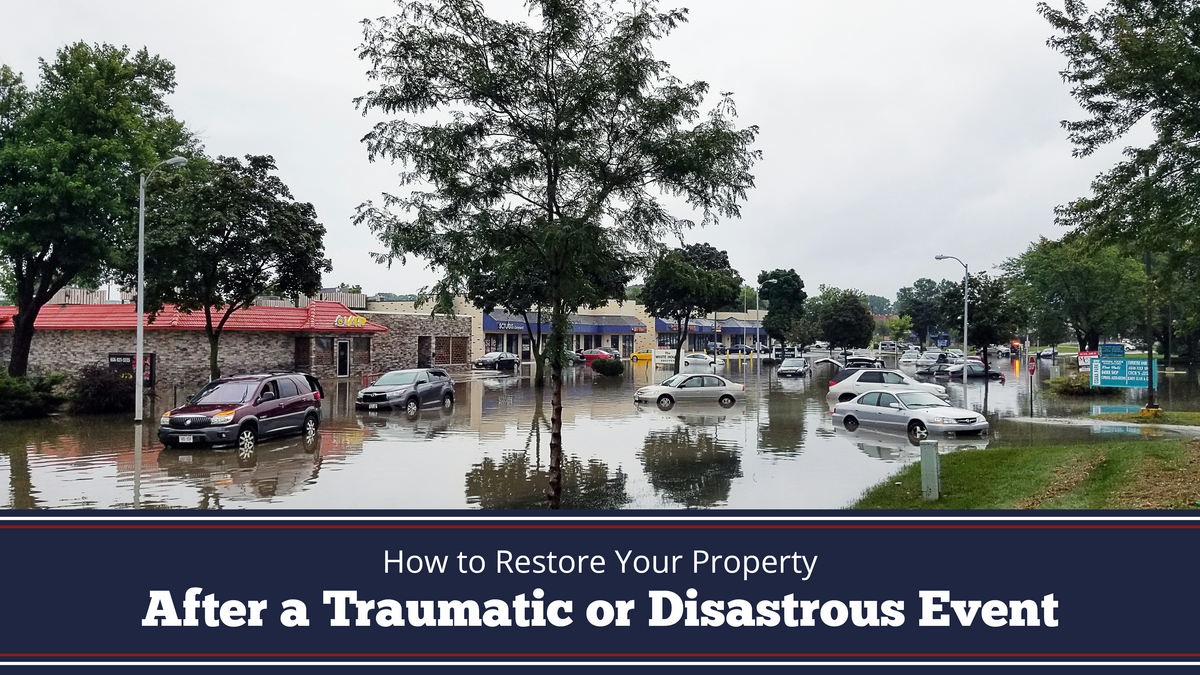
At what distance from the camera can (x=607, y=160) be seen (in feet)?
36.0

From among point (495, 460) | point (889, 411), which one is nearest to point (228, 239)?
point (495, 460)

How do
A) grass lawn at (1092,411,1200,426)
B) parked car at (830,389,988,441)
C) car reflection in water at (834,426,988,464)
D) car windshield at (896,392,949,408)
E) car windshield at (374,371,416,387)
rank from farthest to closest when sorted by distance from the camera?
1. car windshield at (374,371,416,387)
2. grass lawn at (1092,411,1200,426)
3. car windshield at (896,392,949,408)
4. parked car at (830,389,988,441)
5. car reflection in water at (834,426,988,464)

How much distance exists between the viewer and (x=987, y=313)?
4772cm

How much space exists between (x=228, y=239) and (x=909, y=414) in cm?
2233

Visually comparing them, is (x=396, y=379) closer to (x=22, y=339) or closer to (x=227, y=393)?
(x=227, y=393)

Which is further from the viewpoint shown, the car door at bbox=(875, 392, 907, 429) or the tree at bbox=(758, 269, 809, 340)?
the tree at bbox=(758, 269, 809, 340)

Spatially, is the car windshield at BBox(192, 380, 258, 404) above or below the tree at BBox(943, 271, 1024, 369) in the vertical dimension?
below

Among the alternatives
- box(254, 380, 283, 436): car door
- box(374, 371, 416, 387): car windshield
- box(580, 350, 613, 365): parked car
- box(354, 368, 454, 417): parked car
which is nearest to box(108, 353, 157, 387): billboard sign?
box(354, 368, 454, 417): parked car

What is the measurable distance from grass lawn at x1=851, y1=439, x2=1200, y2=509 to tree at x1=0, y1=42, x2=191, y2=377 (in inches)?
1085

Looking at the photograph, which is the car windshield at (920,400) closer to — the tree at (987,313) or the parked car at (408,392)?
the parked car at (408,392)

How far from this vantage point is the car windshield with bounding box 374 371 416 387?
28516 mm

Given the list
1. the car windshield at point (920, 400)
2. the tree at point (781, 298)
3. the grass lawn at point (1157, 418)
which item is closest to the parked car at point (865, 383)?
the car windshield at point (920, 400)

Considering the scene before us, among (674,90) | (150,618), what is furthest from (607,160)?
(150,618)

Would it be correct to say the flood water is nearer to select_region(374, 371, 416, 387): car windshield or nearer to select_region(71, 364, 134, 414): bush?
select_region(71, 364, 134, 414): bush
